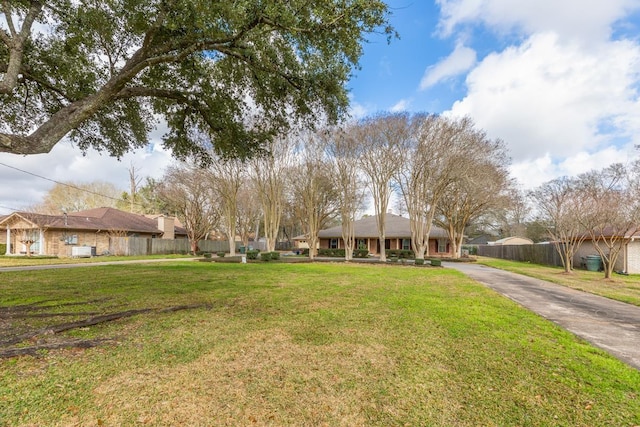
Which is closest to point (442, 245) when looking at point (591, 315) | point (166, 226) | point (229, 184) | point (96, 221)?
point (229, 184)

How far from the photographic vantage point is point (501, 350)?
4.36 meters

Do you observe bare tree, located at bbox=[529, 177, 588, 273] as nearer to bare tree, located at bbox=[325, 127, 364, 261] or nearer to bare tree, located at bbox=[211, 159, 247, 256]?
bare tree, located at bbox=[325, 127, 364, 261]

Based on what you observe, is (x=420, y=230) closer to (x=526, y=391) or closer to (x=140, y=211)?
(x=526, y=391)

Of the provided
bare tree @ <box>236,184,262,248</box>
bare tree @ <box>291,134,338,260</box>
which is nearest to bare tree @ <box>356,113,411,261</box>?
bare tree @ <box>291,134,338,260</box>

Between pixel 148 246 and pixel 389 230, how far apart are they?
25.2 m

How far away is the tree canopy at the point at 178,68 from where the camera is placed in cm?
530

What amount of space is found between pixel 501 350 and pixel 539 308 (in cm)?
414

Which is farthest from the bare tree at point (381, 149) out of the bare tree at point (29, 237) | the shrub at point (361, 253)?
the bare tree at point (29, 237)

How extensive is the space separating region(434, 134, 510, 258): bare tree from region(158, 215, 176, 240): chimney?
28941mm

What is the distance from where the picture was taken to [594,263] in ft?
62.3

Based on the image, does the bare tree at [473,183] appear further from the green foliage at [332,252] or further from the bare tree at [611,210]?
the green foliage at [332,252]

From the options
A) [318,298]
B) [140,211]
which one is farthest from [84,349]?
[140,211]

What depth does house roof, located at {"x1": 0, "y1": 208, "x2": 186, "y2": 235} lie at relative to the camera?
78.0 feet

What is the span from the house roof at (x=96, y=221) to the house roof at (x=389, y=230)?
1923 cm
